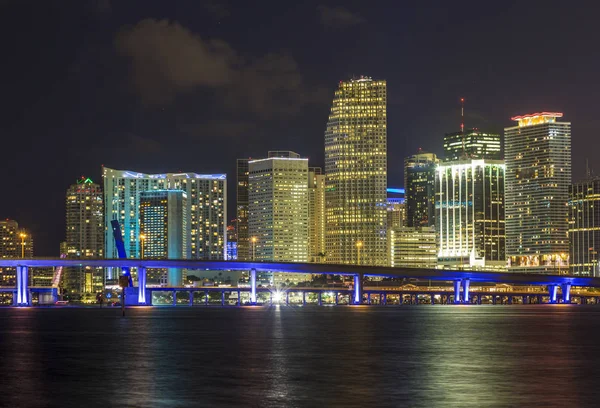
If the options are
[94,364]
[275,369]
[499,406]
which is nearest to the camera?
[499,406]

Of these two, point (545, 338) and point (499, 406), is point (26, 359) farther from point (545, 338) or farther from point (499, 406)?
point (545, 338)

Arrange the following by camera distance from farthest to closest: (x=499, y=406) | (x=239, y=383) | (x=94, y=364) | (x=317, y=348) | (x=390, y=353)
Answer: (x=317, y=348) → (x=390, y=353) → (x=94, y=364) → (x=239, y=383) → (x=499, y=406)

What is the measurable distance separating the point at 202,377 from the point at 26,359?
14.3 m

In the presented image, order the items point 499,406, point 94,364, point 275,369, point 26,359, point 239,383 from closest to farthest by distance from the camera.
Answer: point 499,406 < point 239,383 < point 275,369 < point 94,364 < point 26,359

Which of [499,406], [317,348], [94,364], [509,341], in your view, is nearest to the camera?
[499,406]

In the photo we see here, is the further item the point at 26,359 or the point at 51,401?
the point at 26,359

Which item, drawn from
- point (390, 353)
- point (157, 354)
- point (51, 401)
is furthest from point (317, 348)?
point (51, 401)

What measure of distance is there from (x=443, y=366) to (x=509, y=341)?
22.9 m

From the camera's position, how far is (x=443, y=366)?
1754 inches

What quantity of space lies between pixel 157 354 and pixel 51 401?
20.2 meters

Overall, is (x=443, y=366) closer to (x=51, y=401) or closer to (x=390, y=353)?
(x=390, y=353)

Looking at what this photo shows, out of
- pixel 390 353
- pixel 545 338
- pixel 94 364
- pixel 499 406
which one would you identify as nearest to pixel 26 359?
pixel 94 364

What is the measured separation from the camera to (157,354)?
5275cm

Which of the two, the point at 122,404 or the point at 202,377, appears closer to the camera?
the point at 122,404
